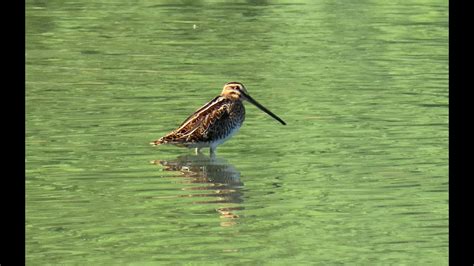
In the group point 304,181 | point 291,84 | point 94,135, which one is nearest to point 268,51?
point 291,84

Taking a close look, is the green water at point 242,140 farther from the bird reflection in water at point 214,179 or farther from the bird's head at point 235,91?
the bird's head at point 235,91

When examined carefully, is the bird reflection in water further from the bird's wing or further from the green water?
the bird's wing

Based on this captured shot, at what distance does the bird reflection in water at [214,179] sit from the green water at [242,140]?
0.03 m

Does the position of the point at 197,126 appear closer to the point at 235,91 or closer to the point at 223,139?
the point at 223,139

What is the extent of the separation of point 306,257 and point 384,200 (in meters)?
2.05

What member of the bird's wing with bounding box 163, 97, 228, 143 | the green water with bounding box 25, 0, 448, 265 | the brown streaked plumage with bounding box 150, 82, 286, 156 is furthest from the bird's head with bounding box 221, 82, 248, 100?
the green water with bounding box 25, 0, 448, 265

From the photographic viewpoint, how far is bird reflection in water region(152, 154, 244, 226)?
13641mm

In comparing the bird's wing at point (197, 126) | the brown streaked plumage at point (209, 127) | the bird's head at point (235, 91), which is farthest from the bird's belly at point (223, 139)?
the bird's head at point (235, 91)

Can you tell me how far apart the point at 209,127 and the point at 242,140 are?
0.83 meters

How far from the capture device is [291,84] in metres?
19.5

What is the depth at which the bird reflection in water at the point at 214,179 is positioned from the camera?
1364 cm

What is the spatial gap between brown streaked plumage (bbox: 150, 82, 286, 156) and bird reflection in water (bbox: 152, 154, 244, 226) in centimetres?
16
